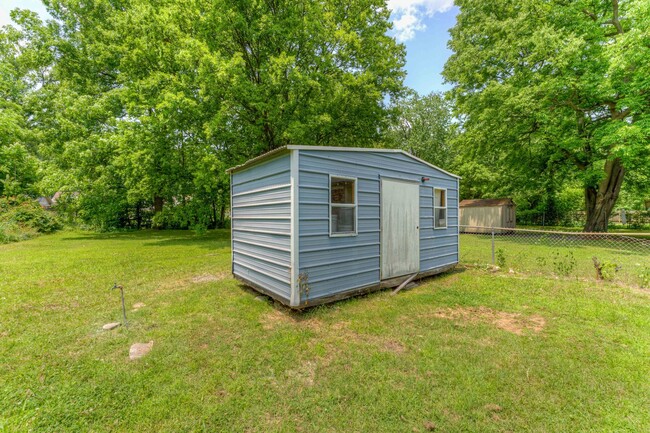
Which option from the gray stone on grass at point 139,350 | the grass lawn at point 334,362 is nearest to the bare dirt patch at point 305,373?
the grass lawn at point 334,362

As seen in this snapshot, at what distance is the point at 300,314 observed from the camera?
4.28m

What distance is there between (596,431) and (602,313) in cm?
311

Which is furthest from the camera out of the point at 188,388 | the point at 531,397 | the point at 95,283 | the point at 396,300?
the point at 95,283

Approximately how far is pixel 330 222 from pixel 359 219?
0.68 metres

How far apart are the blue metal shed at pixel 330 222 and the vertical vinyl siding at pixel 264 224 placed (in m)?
0.02

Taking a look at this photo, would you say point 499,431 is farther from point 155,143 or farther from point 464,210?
point 464,210

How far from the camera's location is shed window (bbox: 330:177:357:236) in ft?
15.3

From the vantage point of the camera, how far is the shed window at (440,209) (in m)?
6.61

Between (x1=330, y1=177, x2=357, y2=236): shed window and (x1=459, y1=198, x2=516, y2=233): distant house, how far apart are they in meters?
13.7

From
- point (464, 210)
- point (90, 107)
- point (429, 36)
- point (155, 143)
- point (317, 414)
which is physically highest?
point (429, 36)

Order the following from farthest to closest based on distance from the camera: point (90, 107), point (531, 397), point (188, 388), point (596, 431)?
point (90, 107), point (188, 388), point (531, 397), point (596, 431)

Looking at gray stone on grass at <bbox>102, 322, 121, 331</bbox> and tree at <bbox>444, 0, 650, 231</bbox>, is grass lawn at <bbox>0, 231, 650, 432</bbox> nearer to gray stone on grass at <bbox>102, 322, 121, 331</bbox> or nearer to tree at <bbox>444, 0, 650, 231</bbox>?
gray stone on grass at <bbox>102, 322, 121, 331</bbox>

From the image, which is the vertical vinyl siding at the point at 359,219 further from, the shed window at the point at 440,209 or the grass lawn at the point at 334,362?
the grass lawn at the point at 334,362

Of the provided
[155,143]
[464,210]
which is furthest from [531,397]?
[464,210]
